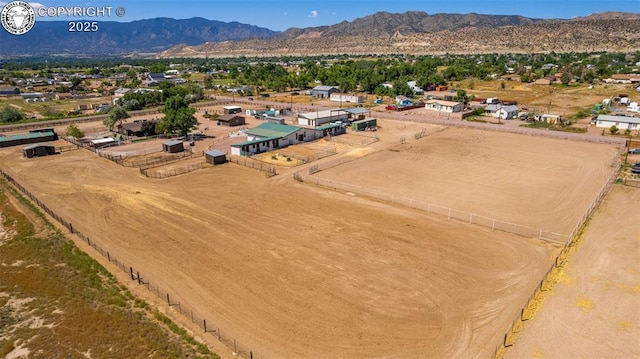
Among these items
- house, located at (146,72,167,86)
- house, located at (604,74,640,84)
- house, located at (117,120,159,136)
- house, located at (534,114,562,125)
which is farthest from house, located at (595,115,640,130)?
house, located at (146,72,167,86)

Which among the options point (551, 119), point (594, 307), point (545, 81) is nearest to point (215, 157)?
point (594, 307)

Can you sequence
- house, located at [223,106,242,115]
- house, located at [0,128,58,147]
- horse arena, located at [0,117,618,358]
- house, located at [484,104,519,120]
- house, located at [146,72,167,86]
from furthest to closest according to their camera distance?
house, located at [146,72,167,86], house, located at [223,106,242,115], house, located at [484,104,519,120], house, located at [0,128,58,147], horse arena, located at [0,117,618,358]

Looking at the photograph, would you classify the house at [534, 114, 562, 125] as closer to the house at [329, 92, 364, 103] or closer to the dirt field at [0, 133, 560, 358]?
the dirt field at [0, 133, 560, 358]

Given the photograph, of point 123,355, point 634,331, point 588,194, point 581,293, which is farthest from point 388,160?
point 123,355

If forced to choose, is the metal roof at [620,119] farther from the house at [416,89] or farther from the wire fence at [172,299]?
the wire fence at [172,299]

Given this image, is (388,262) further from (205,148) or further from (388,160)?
(205,148)

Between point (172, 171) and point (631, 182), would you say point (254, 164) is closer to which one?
point (172, 171)
